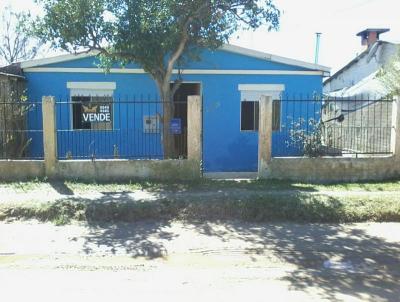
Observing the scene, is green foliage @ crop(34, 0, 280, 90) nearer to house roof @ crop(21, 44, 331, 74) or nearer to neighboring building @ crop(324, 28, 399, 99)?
house roof @ crop(21, 44, 331, 74)

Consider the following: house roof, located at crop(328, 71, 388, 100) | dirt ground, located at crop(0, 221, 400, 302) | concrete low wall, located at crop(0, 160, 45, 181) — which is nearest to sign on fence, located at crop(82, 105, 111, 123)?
concrete low wall, located at crop(0, 160, 45, 181)

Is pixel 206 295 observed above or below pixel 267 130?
below

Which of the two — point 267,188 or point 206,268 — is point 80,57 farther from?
point 206,268

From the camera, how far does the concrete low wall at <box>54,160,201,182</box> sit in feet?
32.3

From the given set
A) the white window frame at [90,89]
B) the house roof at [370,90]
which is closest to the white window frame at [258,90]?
the white window frame at [90,89]

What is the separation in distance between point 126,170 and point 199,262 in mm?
4501

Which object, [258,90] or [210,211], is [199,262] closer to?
[210,211]

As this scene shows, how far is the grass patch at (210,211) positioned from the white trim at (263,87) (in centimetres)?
638

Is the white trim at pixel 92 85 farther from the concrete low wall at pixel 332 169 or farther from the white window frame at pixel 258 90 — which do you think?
the concrete low wall at pixel 332 169

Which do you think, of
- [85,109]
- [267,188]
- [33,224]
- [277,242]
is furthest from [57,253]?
[85,109]

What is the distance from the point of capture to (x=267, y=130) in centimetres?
1000

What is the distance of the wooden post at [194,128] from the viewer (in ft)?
32.0

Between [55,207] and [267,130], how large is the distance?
4.60m

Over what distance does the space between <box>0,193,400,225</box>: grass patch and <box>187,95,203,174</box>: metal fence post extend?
2013 mm
